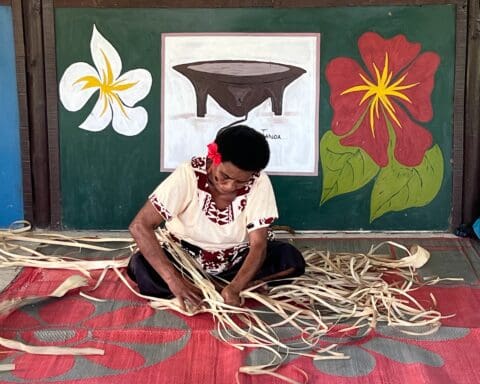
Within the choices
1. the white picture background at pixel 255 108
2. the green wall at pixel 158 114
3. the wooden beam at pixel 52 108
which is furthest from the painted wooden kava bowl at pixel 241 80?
the wooden beam at pixel 52 108

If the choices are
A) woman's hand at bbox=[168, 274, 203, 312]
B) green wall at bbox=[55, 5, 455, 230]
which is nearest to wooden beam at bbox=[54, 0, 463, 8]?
green wall at bbox=[55, 5, 455, 230]

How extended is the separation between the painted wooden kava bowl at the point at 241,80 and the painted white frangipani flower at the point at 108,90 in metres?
0.28

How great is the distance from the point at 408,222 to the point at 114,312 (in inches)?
78.1

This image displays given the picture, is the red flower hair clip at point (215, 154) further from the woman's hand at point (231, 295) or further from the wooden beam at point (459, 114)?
the wooden beam at point (459, 114)

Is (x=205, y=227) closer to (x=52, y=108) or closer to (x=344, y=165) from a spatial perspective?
(x=344, y=165)

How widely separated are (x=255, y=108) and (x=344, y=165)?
0.62 metres

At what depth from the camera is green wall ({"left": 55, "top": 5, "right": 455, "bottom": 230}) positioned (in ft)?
13.3

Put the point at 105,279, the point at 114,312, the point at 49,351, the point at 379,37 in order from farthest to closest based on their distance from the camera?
the point at 379,37 < the point at 105,279 < the point at 114,312 < the point at 49,351

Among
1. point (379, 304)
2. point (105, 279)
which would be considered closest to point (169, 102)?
point (105, 279)

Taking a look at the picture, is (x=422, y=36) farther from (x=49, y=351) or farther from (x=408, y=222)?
(x=49, y=351)

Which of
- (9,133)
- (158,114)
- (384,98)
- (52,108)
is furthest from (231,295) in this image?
(9,133)

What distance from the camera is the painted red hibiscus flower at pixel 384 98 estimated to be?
13.3 ft

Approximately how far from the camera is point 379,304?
2.95m

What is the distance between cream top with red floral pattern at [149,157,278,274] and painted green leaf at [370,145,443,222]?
1.37m
